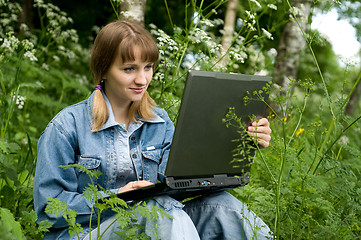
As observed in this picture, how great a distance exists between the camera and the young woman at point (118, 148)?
1.83 meters

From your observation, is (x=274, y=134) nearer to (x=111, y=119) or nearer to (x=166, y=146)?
(x=166, y=146)

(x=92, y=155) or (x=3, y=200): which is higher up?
(x=92, y=155)

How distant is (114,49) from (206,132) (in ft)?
2.09

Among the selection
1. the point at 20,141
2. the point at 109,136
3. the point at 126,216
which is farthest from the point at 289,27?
the point at 126,216

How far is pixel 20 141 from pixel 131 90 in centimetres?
191

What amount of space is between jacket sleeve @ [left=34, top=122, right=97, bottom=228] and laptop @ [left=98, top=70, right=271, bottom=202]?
0.70 ft

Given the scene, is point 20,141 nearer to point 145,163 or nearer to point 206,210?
point 145,163

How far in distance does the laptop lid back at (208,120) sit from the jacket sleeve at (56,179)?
1.46ft

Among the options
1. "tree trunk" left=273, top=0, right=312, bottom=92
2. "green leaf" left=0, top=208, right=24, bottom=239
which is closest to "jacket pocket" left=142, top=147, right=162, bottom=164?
"green leaf" left=0, top=208, right=24, bottom=239

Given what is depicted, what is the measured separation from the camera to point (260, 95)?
1729 mm

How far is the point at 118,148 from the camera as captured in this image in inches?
81.3

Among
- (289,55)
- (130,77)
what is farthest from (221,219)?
(289,55)

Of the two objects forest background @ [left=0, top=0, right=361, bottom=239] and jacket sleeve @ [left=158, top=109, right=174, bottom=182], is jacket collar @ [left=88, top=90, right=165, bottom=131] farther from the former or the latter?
forest background @ [left=0, top=0, right=361, bottom=239]

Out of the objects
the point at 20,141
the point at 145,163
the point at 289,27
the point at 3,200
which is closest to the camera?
the point at 145,163
